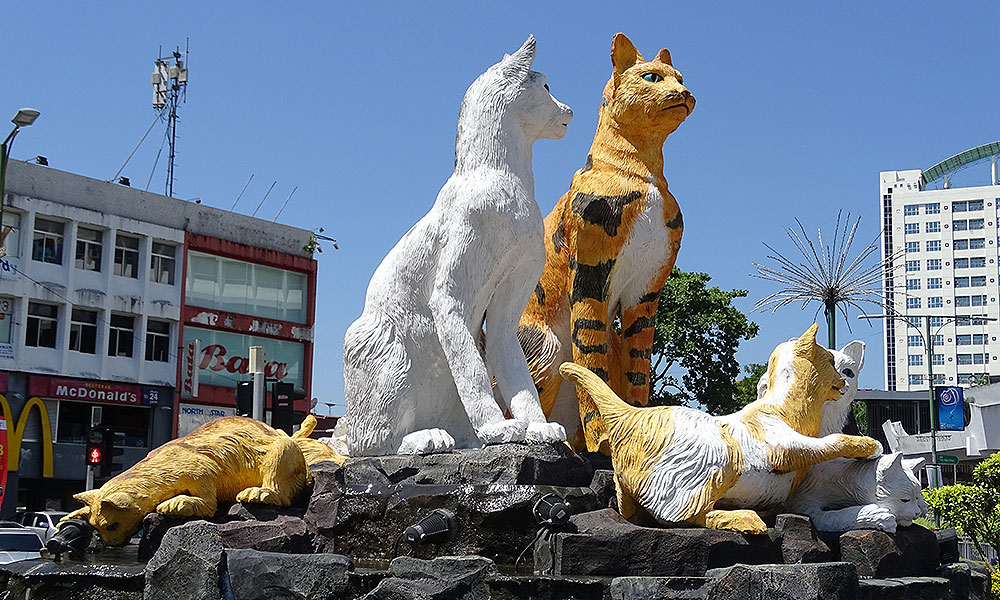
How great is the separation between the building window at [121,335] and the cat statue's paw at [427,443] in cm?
2326

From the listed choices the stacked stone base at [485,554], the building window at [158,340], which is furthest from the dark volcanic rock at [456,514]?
the building window at [158,340]

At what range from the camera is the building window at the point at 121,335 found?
92.0 ft

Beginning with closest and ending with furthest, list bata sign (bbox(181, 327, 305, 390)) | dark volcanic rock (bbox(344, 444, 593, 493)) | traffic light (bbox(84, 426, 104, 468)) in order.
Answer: dark volcanic rock (bbox(344, 444, 593, 493)), traffic light (bbox(84, 426, 104, 468)), bata sign (bbox(181, 327, 305, 390))

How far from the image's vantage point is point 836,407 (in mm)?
6898

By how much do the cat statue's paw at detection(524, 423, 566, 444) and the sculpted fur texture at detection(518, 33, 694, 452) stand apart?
1300 millimetres

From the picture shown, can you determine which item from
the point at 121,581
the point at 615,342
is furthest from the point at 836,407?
the point at 121,581

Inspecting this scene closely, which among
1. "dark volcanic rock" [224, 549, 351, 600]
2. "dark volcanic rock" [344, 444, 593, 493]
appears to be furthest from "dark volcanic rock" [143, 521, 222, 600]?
"dark volcanic rock" [344, 444, 593, 493]

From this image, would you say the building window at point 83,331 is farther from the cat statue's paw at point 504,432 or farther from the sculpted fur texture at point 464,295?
the cat statue's paw at point 504,432

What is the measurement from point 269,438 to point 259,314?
80.6ft

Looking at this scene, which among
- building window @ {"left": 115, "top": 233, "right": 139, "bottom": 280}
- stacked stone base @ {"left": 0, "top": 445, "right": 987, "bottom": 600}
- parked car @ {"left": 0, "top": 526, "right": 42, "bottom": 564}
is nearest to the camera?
stacked stone base @ {"left": 0, "top": 445, "right": 987, "bottom": 600}

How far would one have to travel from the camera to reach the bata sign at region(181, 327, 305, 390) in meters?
29.1

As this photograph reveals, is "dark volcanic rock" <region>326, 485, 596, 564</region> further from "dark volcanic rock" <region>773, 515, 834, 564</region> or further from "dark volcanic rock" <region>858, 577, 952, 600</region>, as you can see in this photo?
"dark volcanic rock" <region>858, 577, 952, 600</region>

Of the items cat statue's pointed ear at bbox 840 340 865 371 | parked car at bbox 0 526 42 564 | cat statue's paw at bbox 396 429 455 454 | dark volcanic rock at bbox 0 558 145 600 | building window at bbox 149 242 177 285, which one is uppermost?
building window at bbox 149 242 177 285

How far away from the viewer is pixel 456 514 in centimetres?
608
